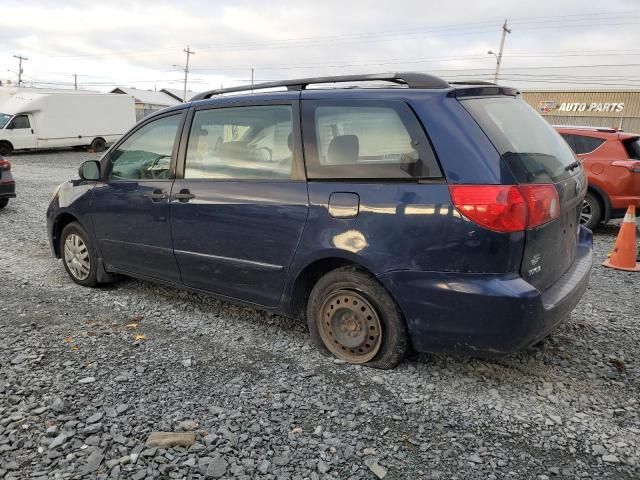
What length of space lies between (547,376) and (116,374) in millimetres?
2715

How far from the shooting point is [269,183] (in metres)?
3.44

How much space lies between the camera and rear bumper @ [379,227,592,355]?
2.70m

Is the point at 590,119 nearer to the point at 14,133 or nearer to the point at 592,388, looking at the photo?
the point at 14,133

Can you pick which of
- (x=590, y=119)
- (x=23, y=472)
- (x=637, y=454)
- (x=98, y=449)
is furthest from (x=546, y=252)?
(x=590, y=119)

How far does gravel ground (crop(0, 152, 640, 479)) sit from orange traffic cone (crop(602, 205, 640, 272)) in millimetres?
1647

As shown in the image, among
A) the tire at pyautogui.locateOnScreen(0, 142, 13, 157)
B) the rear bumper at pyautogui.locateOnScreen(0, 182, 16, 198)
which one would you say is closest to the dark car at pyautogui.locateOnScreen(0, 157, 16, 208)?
the rear bumper at pyautogui.locateOnScreen(0, 182, 16, 198)

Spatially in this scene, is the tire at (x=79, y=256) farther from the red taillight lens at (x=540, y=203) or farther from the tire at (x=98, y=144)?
the tire at (x=98, y=144)

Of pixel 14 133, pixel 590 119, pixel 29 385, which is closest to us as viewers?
pixel 29 385

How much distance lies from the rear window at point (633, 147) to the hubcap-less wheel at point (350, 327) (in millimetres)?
6385

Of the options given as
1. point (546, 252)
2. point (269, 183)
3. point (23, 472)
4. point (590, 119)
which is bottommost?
point (23, 472)

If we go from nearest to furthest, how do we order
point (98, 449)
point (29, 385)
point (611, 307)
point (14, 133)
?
1. point (98, 449)
2. point (29, 385)
3. point (611, 307)
4. point (14, 133)

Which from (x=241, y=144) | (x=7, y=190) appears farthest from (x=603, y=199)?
(x=7, y=190)

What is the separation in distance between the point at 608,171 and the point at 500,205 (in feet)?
19.8

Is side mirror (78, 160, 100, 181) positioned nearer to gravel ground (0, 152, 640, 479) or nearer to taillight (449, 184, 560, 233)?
gravel ground (0, 152, 640, 479)
